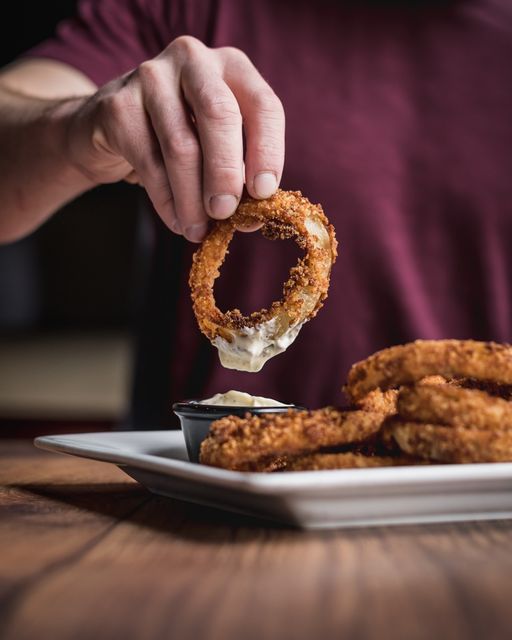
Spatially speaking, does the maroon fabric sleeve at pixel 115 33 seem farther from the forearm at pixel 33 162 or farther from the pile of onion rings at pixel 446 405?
the pile of onion rings at pixel 446 405

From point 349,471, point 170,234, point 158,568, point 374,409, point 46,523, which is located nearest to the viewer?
point 158,568

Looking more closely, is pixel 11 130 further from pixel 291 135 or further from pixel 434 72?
pixel 434 72

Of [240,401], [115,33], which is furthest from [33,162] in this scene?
[240,401]

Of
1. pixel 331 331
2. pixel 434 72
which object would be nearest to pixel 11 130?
pixel 331 331

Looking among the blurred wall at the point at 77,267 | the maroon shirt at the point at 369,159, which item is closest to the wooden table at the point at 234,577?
the maroon shirt at the point at 369,159

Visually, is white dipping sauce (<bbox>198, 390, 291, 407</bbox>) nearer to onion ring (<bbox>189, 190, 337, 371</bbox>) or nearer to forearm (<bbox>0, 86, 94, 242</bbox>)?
onion ring (<bbox>189, 190, 337, 371</bbox>)
